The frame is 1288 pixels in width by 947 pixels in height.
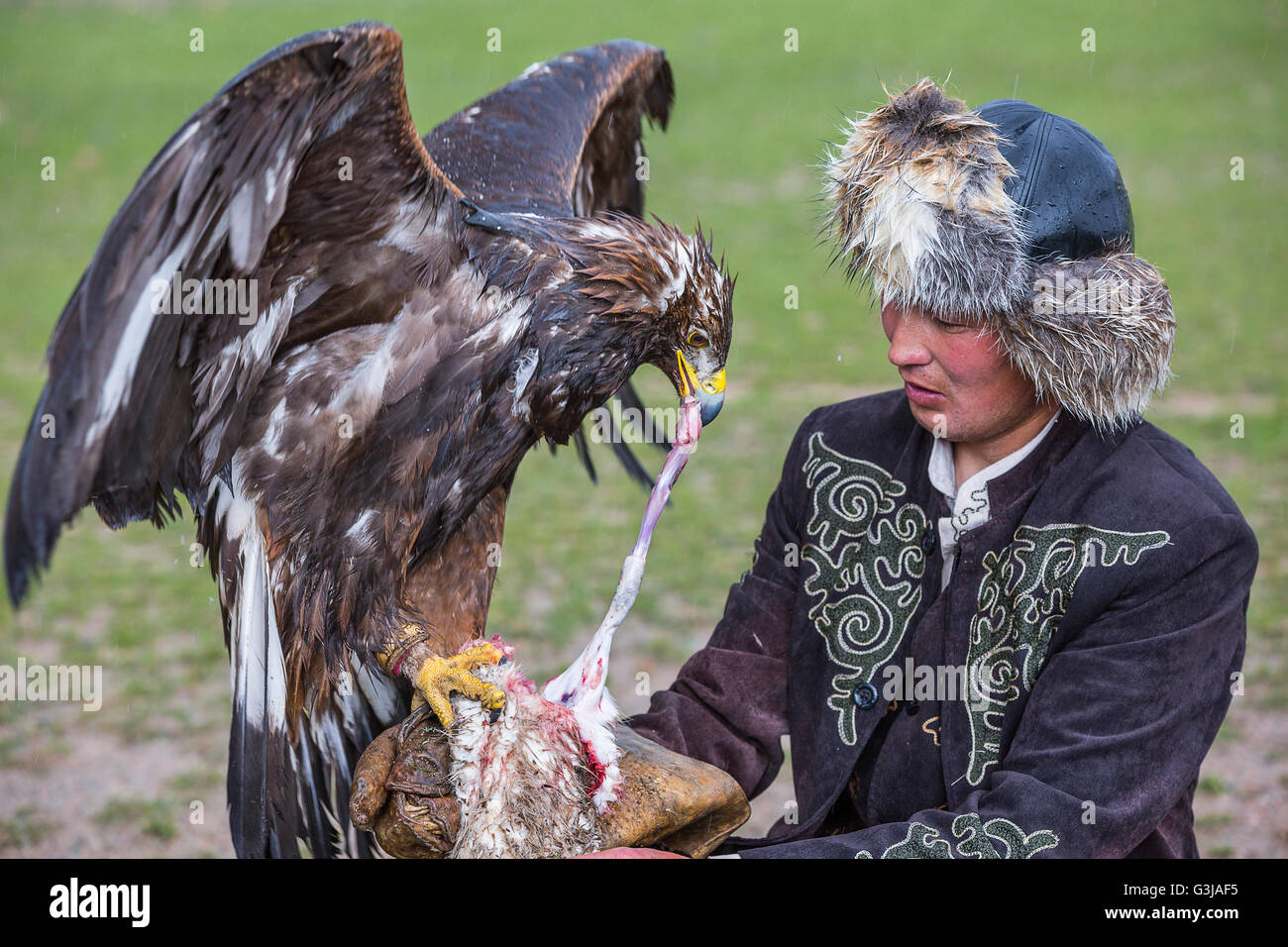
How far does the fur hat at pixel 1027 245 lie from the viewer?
6.78 ft

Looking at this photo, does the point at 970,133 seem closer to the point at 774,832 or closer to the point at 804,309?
the point at 774,832

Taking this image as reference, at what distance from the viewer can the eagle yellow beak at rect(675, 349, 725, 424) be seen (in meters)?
2.60

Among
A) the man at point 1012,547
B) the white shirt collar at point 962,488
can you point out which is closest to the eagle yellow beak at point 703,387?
the man at point 1012,547

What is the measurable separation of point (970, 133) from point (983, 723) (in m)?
0.99

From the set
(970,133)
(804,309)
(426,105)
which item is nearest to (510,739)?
(970,133)

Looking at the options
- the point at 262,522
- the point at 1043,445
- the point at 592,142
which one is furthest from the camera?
the point at 592,142

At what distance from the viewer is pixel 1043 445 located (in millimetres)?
2244

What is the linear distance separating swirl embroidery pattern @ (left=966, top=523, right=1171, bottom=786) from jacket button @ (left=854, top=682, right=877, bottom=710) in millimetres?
186

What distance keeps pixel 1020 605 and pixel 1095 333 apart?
47cm

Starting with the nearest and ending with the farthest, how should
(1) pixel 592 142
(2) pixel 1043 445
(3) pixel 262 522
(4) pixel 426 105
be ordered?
(2) pixel 1043 445 → (3) pixel 262 522 → (1) pixel 592 142 → (4) pixel 426 105

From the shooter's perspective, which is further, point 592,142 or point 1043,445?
point 592,142

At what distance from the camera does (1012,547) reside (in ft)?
7.18

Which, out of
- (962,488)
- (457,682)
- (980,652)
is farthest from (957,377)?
(457,682)

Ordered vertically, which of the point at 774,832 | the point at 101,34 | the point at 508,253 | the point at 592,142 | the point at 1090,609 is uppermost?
the point at 101,34
